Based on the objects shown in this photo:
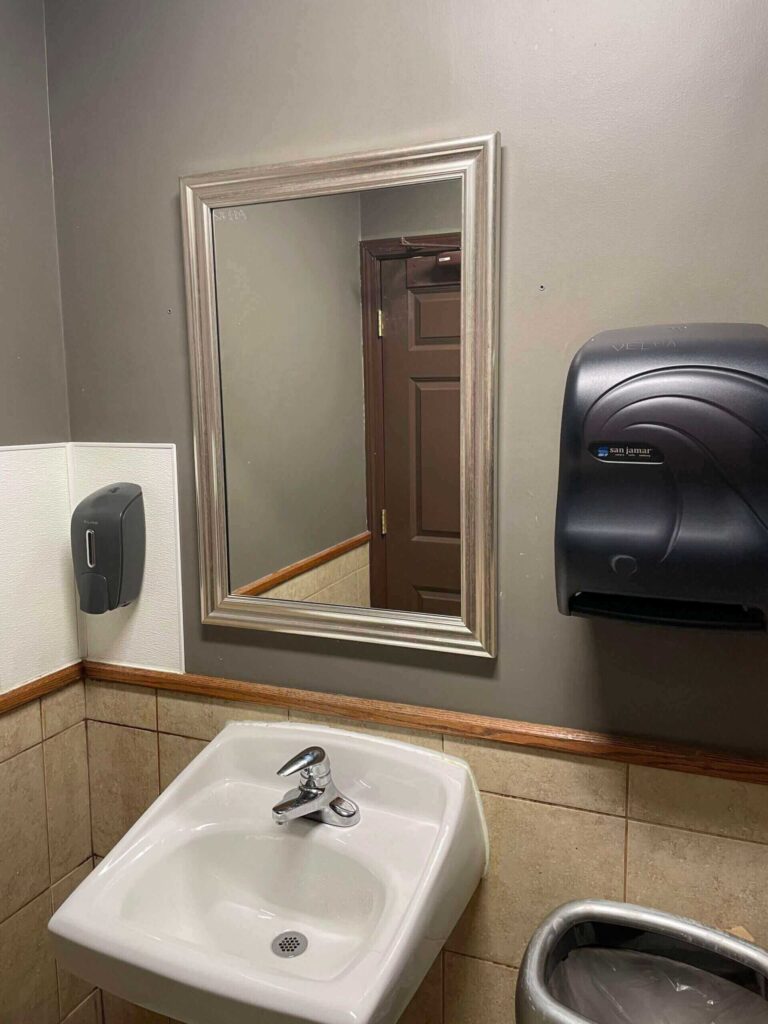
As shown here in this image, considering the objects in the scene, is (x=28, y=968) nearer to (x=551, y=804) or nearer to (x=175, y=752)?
A: (x=175, y=752)

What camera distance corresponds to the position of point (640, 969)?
43.3 inches

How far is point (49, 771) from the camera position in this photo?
1508mm

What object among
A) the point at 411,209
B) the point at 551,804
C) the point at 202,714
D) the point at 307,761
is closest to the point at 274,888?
the point at 307,761

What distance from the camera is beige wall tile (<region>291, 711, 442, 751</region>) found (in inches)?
50.9

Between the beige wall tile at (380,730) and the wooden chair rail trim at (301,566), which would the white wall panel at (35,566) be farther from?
the beige wall tile at (380,730)

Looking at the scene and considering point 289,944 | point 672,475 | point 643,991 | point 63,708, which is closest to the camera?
point 672,475

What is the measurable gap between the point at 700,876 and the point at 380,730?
57cm

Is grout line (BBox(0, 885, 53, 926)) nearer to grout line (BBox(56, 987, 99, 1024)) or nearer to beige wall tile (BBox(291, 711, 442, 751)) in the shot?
grout line (BBox(56, 987, 99, 1024))

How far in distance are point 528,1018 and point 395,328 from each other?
3.43ft

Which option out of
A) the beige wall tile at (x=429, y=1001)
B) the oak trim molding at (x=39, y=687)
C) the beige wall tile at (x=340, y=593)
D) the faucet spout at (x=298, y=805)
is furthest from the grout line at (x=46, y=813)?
the beige wall tile at (x=429, y=1001)

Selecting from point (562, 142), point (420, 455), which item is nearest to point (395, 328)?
point (420, 455)

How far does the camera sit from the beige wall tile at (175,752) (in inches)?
58.6

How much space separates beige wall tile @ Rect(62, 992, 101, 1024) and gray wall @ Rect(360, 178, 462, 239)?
1.71 m

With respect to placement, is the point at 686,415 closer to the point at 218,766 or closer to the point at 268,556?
the point at 268,556
